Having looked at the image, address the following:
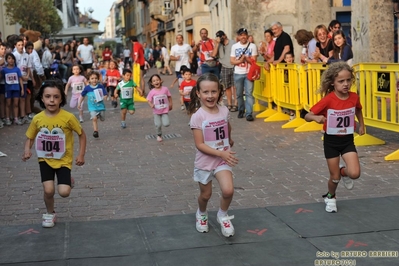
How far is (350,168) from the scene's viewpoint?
6.87 metres

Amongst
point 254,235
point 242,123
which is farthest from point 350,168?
point 242,123

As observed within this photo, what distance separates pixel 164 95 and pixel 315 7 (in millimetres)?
10610

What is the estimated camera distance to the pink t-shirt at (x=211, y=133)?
20.4 ft

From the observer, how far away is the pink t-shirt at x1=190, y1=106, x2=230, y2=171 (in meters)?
6.20

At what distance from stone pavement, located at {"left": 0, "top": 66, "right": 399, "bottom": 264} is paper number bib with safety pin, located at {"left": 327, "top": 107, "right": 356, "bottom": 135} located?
32.0 inches

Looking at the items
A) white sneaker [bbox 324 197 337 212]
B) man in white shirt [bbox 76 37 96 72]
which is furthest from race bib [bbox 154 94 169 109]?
man in white shirt [bbox 76 37 96 72]

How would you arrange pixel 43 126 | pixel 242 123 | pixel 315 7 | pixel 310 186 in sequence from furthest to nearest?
pixel 315 7 < pixel 242 123 < pixel 310 186 < pixel 43 126

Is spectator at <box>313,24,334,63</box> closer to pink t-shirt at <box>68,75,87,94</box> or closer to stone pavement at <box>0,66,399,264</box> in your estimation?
stone pavement at <box>0,66,399,264</box>

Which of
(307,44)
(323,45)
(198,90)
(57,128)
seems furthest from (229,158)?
(307,44)

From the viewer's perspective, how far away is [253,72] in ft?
49.3

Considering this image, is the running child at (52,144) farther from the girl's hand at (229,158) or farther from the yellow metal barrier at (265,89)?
the yellow metal barrier at (265,89)

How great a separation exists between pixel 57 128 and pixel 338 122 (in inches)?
106

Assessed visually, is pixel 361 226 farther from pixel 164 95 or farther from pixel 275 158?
pixel 164 95

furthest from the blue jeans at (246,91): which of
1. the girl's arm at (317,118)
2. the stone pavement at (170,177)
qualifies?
the girl's arm at (317,118)
